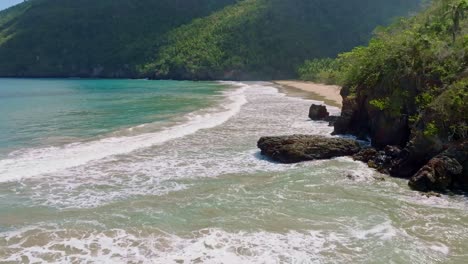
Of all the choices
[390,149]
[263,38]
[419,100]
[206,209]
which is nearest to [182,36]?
[263,38]

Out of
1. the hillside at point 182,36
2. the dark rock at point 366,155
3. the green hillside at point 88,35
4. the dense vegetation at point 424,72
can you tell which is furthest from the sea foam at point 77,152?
the green hillside at point 88,35

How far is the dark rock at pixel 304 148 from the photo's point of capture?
59.4 feet

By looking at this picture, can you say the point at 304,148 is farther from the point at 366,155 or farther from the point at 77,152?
the point at 77,152

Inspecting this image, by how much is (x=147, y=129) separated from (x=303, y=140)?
11.7m

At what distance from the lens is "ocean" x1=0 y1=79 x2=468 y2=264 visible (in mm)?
9953

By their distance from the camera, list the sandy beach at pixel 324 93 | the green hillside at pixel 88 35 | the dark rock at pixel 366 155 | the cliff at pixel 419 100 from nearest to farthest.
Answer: the cliff at pixel 419 100 → the dark rock at pixel 366 155 → the sandy beach at pixel 324 93 → the green hillside at pixel 88 35

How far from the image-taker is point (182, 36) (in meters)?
131

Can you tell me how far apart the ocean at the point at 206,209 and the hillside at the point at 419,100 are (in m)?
1.24

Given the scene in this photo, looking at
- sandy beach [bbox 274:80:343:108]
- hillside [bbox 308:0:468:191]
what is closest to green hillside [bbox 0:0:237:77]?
sandy beach [bbox 274:80:343:108]

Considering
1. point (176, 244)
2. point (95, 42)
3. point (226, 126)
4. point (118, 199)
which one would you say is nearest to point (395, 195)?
point (176, 244)

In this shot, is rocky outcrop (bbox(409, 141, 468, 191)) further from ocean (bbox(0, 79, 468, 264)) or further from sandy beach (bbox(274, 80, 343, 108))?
sandy beach (bbox(274, 80, 343, 108))

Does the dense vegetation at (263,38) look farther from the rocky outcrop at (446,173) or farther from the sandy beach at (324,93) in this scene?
the rocky outcrop at (446,173)

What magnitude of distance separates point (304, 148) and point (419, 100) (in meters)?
5.23

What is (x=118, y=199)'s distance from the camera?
1359 centimetres
